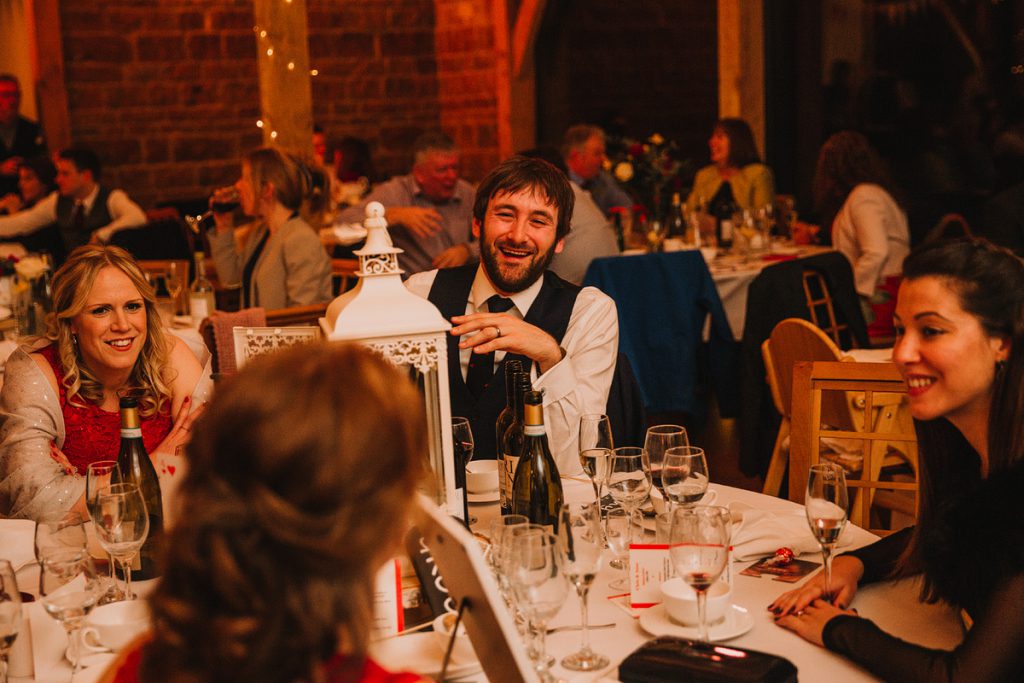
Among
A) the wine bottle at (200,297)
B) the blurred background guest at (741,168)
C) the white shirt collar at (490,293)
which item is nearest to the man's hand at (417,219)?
the wine bottle at (200,297)

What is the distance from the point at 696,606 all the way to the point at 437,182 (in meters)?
4.48

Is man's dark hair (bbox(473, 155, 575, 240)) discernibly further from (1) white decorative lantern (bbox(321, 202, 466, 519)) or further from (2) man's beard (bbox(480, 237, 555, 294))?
(1) white decorative lantern (bbox(321, 202, 466, 519))

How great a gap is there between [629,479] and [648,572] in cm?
26

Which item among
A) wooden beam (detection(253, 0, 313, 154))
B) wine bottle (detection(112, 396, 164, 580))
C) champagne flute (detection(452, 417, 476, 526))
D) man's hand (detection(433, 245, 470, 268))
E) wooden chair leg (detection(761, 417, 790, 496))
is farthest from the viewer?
wooden beam (detection(253, 0, 313, 154))

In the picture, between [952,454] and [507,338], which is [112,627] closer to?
[507,338]

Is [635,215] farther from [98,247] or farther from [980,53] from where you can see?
[98,247]

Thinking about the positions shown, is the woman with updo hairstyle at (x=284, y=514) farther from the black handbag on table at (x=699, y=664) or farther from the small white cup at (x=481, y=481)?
the small white cup at (x=481, y=481)

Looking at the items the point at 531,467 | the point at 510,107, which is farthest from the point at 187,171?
the point at 531,467

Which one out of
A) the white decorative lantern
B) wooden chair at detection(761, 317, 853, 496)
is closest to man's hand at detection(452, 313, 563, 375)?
the white decorative lantern

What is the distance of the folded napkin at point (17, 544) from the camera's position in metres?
1.94

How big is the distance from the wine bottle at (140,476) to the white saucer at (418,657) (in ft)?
1.83

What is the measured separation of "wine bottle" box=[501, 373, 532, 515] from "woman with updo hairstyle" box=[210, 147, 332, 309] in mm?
2607

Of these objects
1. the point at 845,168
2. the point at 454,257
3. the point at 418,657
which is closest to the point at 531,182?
the point at 418,657

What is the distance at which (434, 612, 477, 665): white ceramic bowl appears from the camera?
1.48 m
